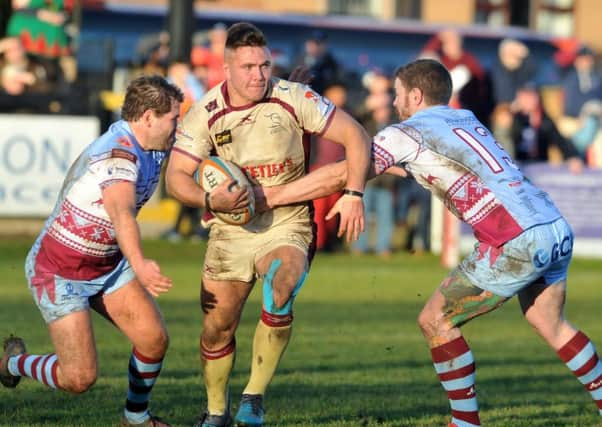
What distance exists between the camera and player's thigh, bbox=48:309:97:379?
319 inches

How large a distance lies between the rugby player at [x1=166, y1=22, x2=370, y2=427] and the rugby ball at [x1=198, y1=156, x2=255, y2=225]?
0.06 m

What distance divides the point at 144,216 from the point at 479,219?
13959 millimetres

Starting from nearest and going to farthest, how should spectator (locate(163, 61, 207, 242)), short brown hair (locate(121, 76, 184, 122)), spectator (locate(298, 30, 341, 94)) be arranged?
1. short brown hair (locate(121, 76, 184, 122))
2. spectator (locate(163, 61, 207, 242))
3. spectator (locate(298, 30, 341, 94))

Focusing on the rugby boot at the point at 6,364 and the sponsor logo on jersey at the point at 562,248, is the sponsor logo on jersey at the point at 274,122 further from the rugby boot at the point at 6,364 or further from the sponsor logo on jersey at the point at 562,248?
the rugby boot at the point at 6,364

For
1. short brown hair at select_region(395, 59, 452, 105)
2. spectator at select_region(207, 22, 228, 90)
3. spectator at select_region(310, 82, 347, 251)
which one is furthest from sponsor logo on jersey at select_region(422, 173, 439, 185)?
spectator at select_region(207, 22, 228, 90)

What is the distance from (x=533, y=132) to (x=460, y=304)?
578 inches

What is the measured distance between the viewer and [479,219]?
793cm

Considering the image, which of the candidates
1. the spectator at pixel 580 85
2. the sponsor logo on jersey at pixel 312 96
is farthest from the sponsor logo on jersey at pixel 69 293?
the spectator at pixel 580 85

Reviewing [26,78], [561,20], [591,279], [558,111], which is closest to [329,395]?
[591,279]

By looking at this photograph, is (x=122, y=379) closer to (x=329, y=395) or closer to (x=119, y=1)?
(x=329, y=395)

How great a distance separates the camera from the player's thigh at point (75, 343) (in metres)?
8.10

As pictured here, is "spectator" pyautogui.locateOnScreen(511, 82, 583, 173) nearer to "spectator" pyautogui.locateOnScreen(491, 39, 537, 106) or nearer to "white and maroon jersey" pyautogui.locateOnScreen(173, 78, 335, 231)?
"spectator" pyautogui.locateOnScreen(491, 39, 537, 106)

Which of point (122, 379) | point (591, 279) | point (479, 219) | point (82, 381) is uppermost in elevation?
point (479, 219)

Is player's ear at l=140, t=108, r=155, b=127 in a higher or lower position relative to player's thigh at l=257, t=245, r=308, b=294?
higher
